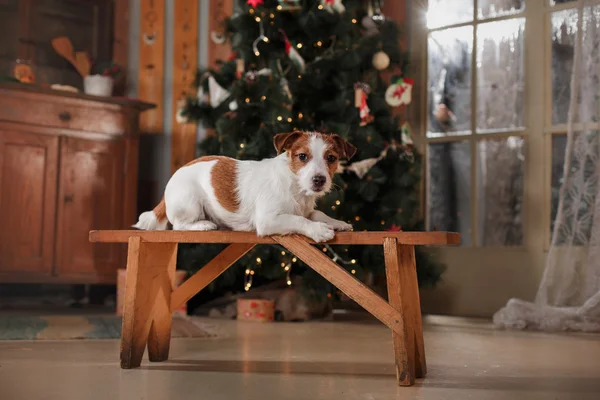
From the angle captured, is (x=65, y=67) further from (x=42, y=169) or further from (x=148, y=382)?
(x=148, y=382)

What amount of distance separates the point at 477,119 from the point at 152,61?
2.20 meters

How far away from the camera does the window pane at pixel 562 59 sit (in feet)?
13.1

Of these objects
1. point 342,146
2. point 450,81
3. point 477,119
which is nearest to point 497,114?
point 477,119

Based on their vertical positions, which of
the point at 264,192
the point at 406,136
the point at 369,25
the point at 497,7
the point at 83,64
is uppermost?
the point at 497,7

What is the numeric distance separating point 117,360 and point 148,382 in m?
0.44

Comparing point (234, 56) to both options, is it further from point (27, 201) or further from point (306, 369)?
point (306, 369)

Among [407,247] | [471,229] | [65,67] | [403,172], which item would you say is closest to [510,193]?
[471,229]

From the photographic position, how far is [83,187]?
4414 millimetres

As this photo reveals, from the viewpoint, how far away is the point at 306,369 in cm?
230

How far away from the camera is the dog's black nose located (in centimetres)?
216

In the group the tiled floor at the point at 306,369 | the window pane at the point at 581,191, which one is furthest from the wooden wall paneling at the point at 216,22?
the window pane at the point at 581,191

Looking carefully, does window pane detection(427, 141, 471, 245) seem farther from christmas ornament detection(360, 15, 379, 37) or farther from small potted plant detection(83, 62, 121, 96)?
small potted plant detection(83, 62, 121, 96)

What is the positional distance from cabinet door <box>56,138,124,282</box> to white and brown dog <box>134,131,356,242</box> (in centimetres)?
203

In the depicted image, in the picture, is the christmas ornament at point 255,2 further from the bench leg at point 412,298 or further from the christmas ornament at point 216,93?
the bench leg at point 412,298
